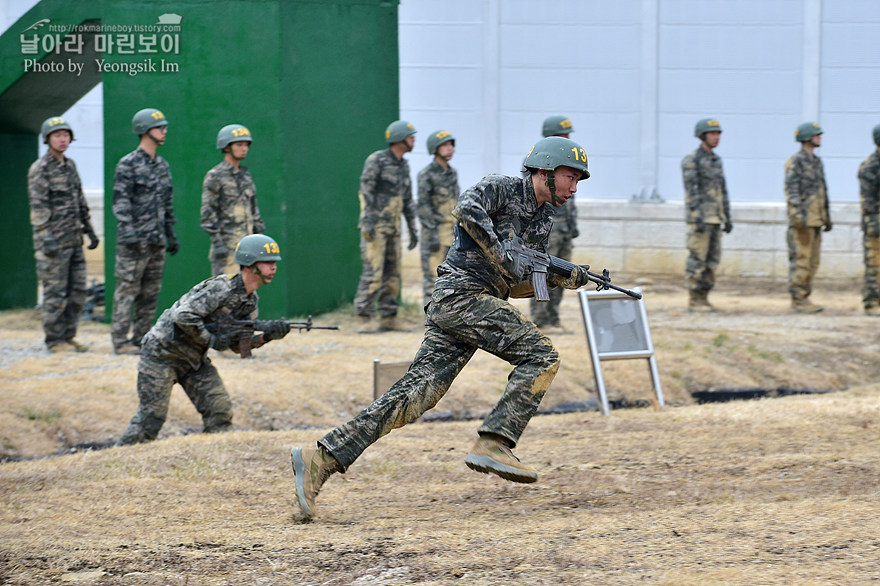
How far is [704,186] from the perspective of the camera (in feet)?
47.0

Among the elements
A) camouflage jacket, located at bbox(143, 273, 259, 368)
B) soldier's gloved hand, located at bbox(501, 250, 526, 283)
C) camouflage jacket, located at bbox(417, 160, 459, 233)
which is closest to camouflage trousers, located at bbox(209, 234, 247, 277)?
camouflage jacket, located at bbox(417, 160, 459, 233)

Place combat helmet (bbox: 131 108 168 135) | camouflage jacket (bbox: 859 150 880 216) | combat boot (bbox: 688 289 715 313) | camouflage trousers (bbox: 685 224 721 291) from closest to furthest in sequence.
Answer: combat helmet (bbox: 131 108 168 135) → camouflage jacket (bbox: 859 150 880 216) → camouflage trousers (bbox: 685 224 721 291) → combat boot (bbox: 688 289 715 313)

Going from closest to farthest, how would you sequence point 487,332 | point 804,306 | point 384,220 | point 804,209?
point 487,332
point 384,220
point 804,209
point 804,306

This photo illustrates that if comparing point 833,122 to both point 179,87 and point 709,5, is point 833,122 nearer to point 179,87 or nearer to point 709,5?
point 709,5

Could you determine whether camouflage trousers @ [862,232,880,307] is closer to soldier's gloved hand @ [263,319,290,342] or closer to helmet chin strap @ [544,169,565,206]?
soldier's gloved hand @ [263,319,290,342]

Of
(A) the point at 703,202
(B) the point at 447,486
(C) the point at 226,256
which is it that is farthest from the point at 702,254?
(B) the point at 447,486

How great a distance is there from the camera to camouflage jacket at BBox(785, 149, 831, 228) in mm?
14250

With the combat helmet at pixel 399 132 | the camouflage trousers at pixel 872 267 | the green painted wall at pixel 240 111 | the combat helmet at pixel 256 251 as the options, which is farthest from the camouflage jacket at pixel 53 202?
the camouflage trousers at pixel 872 267

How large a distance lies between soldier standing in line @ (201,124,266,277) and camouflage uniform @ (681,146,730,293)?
5.76 m

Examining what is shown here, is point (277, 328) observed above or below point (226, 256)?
below

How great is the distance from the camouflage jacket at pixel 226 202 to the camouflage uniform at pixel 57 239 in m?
1.53

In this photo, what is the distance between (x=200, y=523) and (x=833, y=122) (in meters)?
14.5

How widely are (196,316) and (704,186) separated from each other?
8206 mm

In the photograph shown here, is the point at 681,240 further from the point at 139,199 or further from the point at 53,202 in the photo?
the point at 53,202
